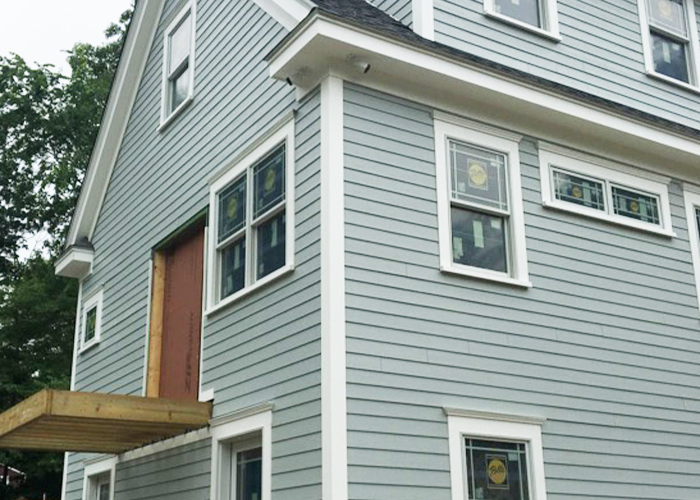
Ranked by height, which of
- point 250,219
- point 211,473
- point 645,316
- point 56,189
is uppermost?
point 56,189

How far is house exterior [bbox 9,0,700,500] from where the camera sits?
7.62 meters

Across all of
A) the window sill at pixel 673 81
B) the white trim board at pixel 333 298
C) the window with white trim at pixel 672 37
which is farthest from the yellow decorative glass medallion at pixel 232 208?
the window with white trim at pixel 672 37

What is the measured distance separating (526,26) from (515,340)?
145 inches

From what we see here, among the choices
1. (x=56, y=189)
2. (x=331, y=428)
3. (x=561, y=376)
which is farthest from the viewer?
(x=56, y=189)

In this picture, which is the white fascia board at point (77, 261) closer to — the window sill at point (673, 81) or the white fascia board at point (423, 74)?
the white fascia board at point (423, 74)

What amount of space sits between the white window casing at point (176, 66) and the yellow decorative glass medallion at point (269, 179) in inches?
103

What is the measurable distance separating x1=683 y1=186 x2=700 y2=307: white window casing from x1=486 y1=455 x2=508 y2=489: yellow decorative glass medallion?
373cm

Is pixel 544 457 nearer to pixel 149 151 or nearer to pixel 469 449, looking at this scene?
pixel 469 449

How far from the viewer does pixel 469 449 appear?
779 centimetres

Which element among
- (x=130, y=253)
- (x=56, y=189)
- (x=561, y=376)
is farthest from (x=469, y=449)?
(x=56, y=189)

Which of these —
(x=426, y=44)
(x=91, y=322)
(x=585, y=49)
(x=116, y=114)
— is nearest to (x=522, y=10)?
(x=585, y=49)

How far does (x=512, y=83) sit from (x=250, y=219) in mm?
2940

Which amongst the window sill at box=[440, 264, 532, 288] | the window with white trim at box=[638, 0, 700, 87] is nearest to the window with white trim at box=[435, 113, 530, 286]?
the window sill at box=[440, 264, 532, 288]

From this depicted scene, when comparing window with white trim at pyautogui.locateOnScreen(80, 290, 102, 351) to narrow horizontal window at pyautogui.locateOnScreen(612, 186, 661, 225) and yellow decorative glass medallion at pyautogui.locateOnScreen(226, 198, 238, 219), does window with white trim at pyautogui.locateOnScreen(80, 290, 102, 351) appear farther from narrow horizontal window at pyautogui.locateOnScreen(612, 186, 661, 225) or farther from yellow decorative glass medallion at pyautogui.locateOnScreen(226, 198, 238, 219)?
narrow horizontal window at pyautogui.locateOnScreen(612, 186, 661, 225)
